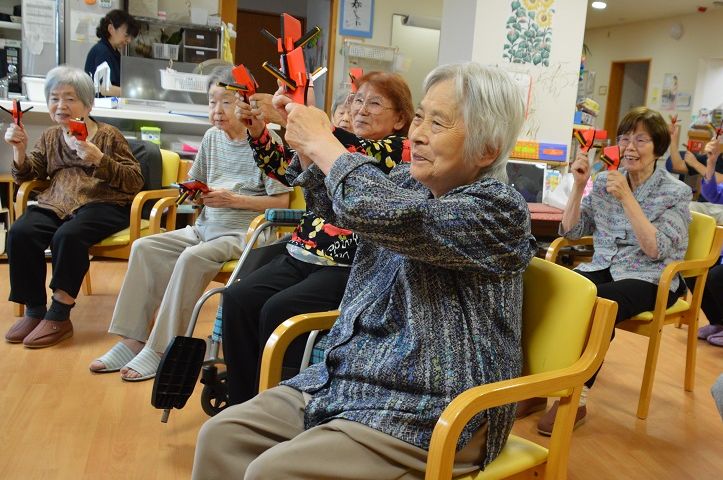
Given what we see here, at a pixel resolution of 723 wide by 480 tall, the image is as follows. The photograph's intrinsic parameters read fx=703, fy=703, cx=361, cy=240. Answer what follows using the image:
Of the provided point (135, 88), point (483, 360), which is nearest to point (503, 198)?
point (483, 360)

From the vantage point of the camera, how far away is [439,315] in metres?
1.25

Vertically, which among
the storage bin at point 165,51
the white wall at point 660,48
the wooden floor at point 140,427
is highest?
the white wall at point 660,48

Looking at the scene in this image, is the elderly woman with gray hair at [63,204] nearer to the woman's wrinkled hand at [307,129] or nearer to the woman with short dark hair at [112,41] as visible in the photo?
the woman's wrinkled hand at [307,129]

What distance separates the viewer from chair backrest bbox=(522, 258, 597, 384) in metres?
1.34

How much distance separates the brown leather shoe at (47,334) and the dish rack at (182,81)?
2.00m

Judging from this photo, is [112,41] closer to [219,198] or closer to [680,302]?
[219,198]

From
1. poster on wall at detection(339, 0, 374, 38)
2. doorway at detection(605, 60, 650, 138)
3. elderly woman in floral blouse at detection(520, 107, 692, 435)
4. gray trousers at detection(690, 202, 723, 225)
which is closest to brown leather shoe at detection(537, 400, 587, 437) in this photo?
elderly woman in floral blouse at detection(520, 107, 692, 435)

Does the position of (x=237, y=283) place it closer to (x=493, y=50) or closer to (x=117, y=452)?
(x=117, y=452)

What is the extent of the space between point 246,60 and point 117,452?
7.51 m

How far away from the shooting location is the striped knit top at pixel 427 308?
1.19 metres

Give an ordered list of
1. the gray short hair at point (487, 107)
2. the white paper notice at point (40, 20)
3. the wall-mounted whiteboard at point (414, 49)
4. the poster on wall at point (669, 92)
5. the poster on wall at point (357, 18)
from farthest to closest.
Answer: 1. the poster on wall at point (669, 92)
2. the wall-mounted whiteboard at point (414, 49)
3. the poster on wall at point (357, 18)
4. the white paper notice at point (40, 20)
5. the gray short hair at point (487, 107)

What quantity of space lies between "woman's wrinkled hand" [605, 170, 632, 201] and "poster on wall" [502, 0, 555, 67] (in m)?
2.10

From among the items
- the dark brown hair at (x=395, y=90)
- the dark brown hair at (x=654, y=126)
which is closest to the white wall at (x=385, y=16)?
the dark brown hair at (x=654, y=126)

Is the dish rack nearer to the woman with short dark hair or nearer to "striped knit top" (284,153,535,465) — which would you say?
the woman with short dark hair
